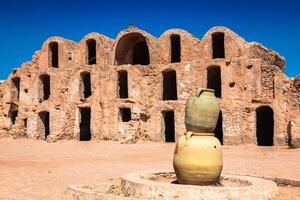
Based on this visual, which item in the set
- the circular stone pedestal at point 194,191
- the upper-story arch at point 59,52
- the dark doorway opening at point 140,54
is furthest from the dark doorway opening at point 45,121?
the circular stone pedestal at point 194,191

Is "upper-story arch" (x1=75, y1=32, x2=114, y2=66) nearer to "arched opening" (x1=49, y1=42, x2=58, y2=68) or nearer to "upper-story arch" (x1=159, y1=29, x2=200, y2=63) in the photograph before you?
"arched opening" (x1=49, y1=42, x2=58, y2=68)

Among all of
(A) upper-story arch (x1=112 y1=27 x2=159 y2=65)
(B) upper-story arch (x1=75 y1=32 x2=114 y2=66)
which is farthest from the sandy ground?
Result: (B) upper-story arch (x1=75 y1=32 x2=114 y2=66)

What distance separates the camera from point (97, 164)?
49.8 feet

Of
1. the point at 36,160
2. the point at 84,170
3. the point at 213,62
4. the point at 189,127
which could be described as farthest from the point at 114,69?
the point at 189,127

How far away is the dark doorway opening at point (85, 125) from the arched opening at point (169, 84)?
5.86 meters

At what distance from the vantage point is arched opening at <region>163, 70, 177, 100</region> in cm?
2612

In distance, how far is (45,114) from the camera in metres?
29.2

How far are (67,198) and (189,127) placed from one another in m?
2.94

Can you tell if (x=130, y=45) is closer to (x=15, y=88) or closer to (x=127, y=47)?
(x=127, y=47)

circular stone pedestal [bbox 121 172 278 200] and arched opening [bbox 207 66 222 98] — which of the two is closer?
circular stone pedestal [bbox 121 172 278 200]

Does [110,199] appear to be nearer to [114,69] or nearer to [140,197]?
[140,197]

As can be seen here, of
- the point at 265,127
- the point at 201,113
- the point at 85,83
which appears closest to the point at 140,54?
the point at 85,83

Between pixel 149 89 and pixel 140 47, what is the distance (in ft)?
21.4

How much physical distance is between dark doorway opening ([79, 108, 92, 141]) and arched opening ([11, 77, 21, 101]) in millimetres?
5888
